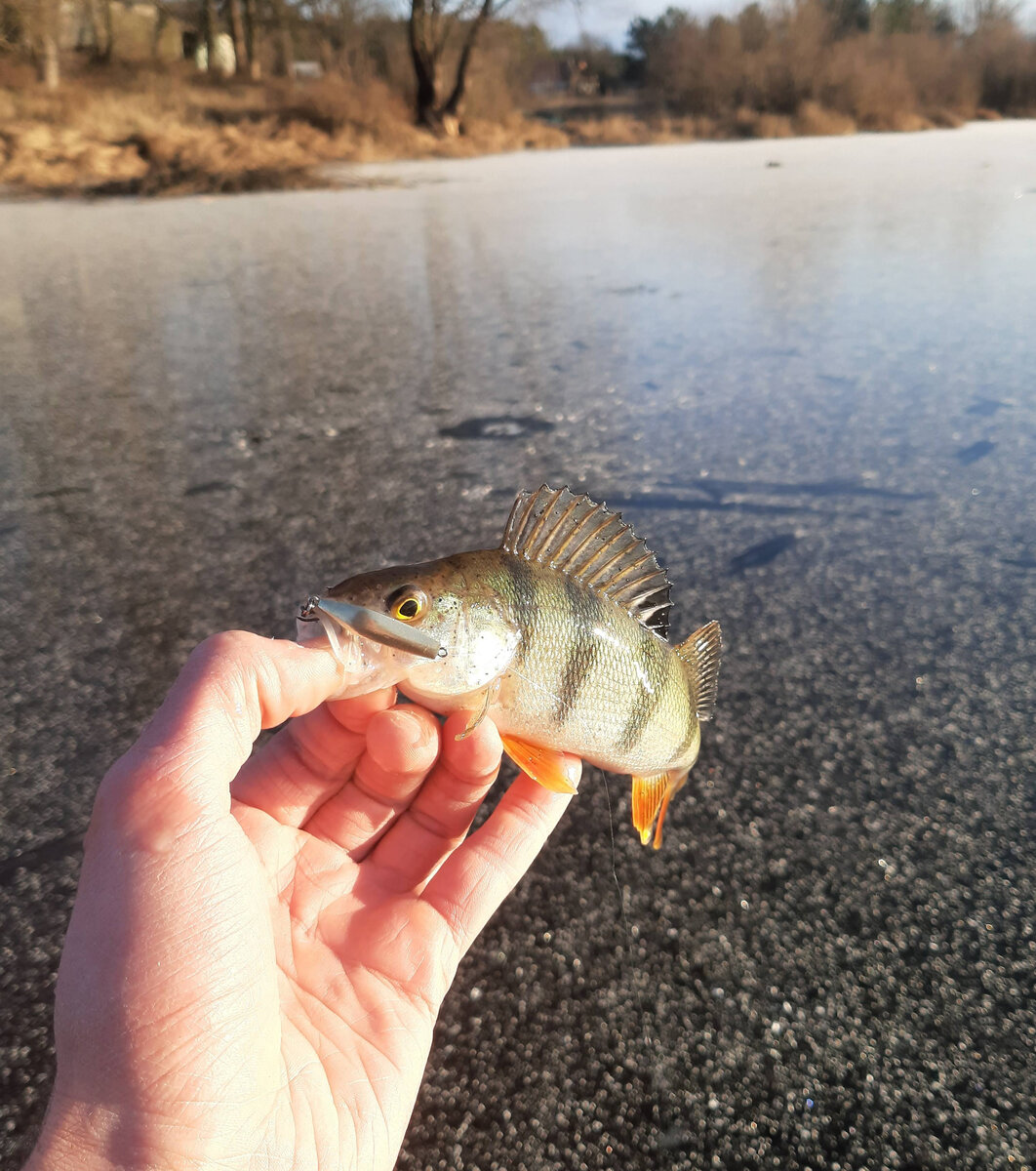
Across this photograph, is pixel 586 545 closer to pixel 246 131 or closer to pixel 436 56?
pixel 246 131

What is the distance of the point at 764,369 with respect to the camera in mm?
5148

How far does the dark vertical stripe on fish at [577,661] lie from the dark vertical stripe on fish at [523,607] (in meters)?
0.07

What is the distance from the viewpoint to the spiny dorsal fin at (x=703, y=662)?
1.84m

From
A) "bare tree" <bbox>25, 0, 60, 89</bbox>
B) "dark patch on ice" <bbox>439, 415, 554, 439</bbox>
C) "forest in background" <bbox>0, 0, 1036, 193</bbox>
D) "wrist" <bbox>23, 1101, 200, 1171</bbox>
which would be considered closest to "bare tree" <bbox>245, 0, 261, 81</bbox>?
"forest in background" <bbox>0, 0, 1036, 193</bbox>

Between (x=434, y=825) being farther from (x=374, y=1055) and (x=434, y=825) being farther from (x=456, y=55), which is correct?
(x=456, y=55)

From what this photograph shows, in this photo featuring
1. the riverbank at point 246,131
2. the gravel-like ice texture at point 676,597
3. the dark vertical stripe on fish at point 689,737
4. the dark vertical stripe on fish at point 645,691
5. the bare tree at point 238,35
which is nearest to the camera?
the gravel-like ice texture at point 676,597

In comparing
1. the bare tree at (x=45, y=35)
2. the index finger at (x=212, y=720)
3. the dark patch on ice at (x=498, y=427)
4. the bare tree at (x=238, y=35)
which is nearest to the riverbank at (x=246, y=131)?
the bare tree at (x=45, y=35)

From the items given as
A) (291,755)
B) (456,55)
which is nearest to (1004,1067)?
(291,755)

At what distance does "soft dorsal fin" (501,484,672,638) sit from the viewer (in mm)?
1677

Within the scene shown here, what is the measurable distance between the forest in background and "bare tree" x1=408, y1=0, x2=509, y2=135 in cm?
7

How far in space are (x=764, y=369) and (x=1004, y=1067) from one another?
425 cm

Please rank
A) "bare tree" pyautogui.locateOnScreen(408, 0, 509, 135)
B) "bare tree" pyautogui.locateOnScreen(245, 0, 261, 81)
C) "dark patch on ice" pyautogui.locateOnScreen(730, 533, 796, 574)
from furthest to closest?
"bare tree" pyautogui.locateOnScreen(245, 0, 261, 81) → "bare tree" pyautogui.locateOnScreen(408, 0, 509, 135) → "dark patch on ice" pyautogui.locateOnScreen(730, 533, 796, 574)

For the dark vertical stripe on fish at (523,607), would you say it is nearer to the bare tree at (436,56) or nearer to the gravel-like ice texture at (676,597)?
the gravel-like ice texture at (676,597)

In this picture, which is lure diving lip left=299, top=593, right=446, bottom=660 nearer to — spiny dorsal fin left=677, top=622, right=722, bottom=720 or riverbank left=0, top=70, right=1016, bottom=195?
spiny dorsal fin left=677, top=622, right=722, bottom=720
